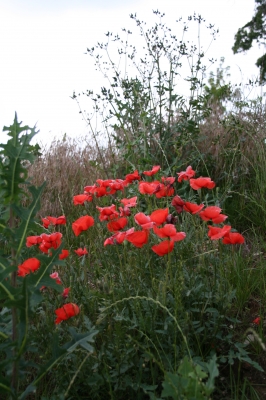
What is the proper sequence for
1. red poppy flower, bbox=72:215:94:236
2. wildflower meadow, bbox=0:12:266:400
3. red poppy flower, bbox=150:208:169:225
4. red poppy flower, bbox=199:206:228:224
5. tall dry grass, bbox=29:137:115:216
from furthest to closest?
tall dry grass, bbox=29:137:115:216, red poppy flower, bbox=72:215:94:236, red poppy flower, bbox=199:206:228:224, red poppy flower, bbox=150:208:169:225, wildflower meadow, bbox=0:12:266:400

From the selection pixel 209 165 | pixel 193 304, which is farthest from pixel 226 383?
pixel 209 165

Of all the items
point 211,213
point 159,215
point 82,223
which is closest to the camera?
point 159,215

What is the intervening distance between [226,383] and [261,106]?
3748 mm

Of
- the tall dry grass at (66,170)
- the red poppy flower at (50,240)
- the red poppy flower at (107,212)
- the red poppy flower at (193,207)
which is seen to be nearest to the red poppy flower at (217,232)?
the red poppy flower at (193,207)

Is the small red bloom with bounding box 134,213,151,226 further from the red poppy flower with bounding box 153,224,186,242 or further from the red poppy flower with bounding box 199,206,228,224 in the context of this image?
the red poppy flower with bounding box 199,206,228,224

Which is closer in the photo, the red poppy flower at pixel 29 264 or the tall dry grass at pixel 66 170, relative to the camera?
the red poppy flower at pixel 29 264

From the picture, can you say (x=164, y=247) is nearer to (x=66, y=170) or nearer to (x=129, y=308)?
(x=129, y=308)

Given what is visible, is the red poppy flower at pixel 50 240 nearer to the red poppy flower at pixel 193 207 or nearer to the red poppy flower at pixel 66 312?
the red poppy flower at pixel 66 312

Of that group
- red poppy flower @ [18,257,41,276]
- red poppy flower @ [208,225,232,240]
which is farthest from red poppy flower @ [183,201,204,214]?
red poppy flower @ [18,257,41,276]

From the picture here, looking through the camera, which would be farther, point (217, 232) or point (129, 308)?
point (129, 308)

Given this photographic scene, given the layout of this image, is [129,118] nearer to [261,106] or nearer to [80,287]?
[261,106]

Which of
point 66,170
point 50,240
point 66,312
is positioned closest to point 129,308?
point 66,312

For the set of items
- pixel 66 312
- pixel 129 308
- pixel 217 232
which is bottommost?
pixel 129 308

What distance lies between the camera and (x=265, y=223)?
3592 mm
